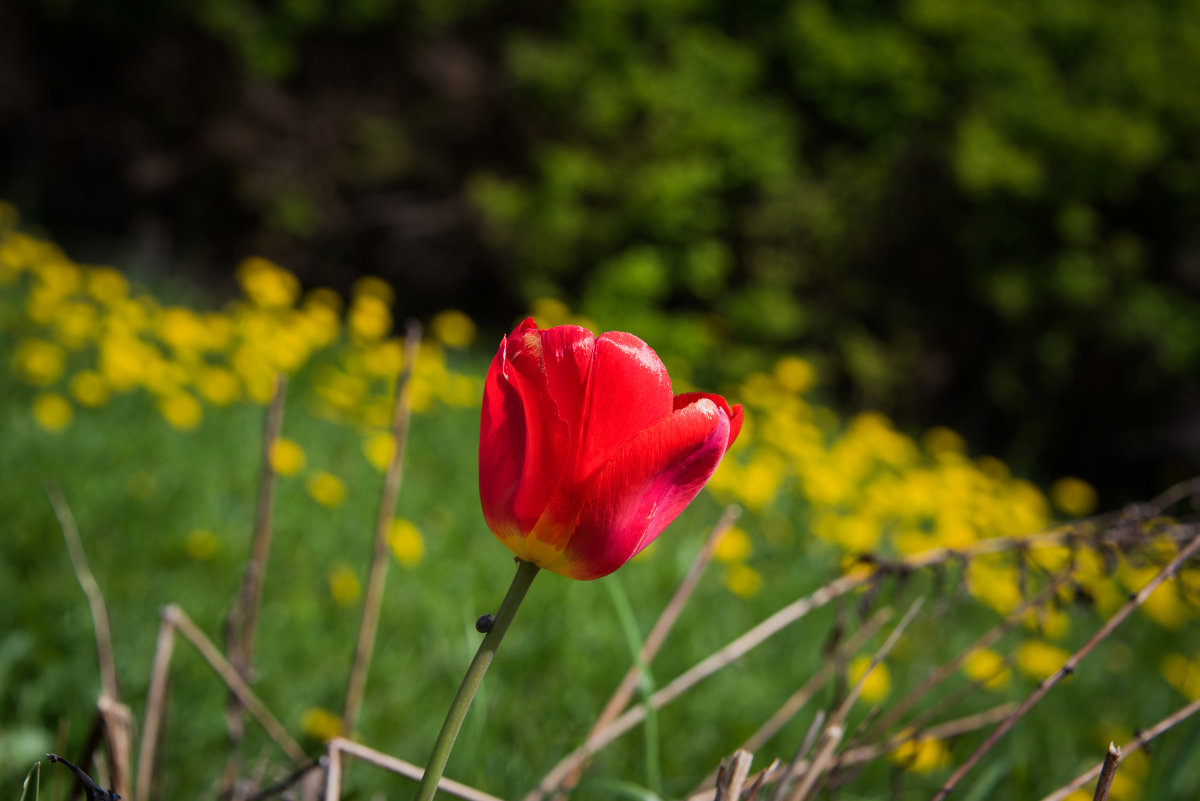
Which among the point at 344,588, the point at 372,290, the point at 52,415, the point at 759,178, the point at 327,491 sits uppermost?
the point at 759,178

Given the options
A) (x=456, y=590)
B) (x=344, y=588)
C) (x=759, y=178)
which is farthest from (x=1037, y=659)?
(x=759, y=178)

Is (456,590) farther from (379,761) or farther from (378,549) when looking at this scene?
(379,761)

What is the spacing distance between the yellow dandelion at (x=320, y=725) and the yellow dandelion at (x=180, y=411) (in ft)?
3.95

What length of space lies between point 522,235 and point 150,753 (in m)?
4.98

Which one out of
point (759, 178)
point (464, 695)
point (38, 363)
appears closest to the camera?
point (464, 695)

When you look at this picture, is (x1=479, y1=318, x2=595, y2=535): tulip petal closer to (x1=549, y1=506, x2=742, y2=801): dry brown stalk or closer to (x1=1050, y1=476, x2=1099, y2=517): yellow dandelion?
(x1=549, y1=506, x2=742, y2=801): dry brown stalk

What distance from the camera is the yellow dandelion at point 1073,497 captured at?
461 centimetres

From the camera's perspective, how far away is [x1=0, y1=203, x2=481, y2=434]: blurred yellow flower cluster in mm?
2490

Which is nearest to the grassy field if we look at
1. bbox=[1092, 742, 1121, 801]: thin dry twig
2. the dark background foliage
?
bbox=[1092, 742, 1121, 801]: thin dry twig

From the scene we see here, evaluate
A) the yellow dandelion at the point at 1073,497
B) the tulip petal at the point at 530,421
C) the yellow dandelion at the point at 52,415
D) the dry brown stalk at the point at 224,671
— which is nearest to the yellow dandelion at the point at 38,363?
the yellow dandelion at the point at 52,415

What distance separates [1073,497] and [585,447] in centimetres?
491

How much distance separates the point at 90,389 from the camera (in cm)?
250

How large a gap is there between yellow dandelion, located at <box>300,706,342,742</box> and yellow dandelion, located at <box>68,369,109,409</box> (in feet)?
4.75

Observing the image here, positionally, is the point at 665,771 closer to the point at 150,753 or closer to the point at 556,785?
the point at 556,785
